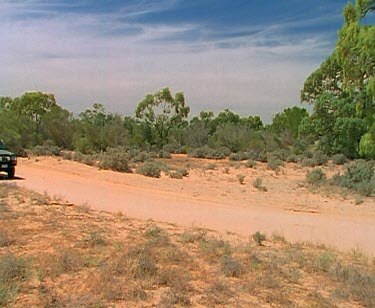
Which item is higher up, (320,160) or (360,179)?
(320,160)

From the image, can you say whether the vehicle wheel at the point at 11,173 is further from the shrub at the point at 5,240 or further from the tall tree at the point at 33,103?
the tall tree at the point at 33,103

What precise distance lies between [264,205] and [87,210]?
22.1ft

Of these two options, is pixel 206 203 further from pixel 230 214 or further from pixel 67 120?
pixel 67 120

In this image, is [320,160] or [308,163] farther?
[320,160]

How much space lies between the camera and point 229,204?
53.9 ft

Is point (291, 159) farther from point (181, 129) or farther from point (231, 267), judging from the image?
point (231, 267)

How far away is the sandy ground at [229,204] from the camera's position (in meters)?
11.9

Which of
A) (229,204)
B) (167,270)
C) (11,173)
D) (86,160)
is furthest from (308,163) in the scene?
(167,270)

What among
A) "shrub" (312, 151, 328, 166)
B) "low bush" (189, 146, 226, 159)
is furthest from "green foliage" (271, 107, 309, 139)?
"shrub" (312, 151, 328, 166)

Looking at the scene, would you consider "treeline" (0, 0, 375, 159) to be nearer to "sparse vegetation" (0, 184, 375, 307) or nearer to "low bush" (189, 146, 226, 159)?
"low bush" (189, 146, 226, 159)

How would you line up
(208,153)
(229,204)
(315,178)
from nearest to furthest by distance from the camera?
(229,204) < (315,178) < (208,153)

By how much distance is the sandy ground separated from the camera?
11.9 metres

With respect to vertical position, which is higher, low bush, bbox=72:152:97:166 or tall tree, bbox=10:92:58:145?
tall tree, bbox=10:92:58:145

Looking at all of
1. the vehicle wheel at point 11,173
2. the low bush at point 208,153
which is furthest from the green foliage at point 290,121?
the vehicle wheel at point 11,173
